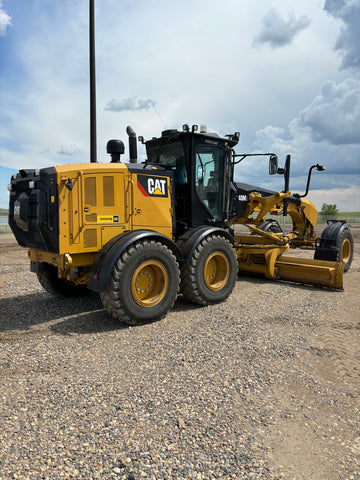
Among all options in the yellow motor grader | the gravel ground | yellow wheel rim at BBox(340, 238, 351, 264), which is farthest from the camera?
yellow wheel rim at BBox(340, 238, 351, 264)

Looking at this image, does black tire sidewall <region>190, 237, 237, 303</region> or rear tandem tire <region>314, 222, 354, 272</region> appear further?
rear tandem tire <region>314, 222, 354, 272</region>

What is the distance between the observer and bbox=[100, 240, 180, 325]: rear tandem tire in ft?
16.7

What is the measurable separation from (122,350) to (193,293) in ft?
6.48

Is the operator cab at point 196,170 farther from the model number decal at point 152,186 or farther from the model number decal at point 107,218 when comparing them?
the model number decal at point 107,218

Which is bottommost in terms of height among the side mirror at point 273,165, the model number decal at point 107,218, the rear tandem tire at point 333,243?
the rear tandem tire at point 333,243

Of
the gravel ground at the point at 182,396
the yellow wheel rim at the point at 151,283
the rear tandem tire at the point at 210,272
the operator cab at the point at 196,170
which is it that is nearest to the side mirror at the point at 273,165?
the operator cab at the point at 196,170

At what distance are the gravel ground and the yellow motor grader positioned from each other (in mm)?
600

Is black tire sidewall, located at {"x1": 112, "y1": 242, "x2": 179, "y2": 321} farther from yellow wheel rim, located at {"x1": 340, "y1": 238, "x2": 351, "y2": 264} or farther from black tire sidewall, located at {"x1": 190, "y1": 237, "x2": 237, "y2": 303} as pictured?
yellow wheel rim, located at {"x1": 340, "y1": 238, "x2": 351, "y2": 264}

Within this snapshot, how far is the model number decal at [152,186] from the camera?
5.87m

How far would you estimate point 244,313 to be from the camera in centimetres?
596

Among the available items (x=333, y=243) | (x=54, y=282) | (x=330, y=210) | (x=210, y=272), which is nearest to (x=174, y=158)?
(x=210, y=272)

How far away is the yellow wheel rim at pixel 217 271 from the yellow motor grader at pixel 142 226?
0.02 m

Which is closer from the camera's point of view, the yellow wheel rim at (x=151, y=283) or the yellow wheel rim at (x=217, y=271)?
the yellow wheel rim at (x=151, y=283)

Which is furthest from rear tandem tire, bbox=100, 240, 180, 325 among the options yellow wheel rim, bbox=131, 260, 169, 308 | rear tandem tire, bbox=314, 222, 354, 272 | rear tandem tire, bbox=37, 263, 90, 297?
rear tandem tire, bbox=314, 222, 354, 272
